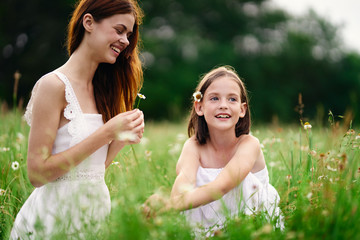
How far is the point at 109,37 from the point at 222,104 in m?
0.87

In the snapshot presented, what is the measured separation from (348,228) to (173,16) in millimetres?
21936

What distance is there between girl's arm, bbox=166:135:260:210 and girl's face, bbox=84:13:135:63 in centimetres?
91

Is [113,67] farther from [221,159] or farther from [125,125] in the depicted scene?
[221,159]

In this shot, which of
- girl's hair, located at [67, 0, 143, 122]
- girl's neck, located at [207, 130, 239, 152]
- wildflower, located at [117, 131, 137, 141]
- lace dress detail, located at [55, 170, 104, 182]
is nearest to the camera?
wildflower, located at [117, 131, 137, 141]

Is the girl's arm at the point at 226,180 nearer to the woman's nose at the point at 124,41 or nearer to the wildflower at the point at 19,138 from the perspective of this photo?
the woman's nose at the point at 124,41

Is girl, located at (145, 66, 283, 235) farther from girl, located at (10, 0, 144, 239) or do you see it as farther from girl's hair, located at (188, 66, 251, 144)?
girl, located at (10, 0, 144, 239)

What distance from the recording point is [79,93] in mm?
2289

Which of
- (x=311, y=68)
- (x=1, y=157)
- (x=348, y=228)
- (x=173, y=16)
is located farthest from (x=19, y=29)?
(x=311, y=68)

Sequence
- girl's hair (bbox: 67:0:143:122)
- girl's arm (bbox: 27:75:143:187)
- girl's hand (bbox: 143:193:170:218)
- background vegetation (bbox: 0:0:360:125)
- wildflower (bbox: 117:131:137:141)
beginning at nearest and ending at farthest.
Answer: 1. girl's hand (bbox: 143:193:170:218)
2. wildflower (bbox: 117:131:137:141)
3. girl's arm (bbox: 27:75:143:187)
4. girl's hair (bbox: 67:0:143:122)
5. background vegetation (bbox: 0:0:360:125)

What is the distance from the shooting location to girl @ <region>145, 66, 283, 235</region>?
234cm

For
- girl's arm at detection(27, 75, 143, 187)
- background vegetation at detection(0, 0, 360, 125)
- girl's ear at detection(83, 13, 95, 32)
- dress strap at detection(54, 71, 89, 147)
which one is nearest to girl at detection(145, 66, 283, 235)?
girl's arm at detection(27, 75, 143, 187)

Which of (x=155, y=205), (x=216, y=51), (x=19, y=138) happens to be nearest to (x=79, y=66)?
(x=155, y=205)

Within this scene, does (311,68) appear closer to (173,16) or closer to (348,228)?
(173,16)

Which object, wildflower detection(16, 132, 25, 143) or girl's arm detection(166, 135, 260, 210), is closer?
girl's arm detection(166, 135, 260, 210)
